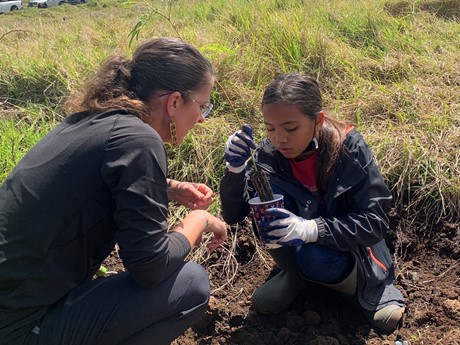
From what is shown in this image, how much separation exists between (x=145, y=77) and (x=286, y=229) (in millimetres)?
713

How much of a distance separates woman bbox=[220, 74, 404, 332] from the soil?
0.10 m

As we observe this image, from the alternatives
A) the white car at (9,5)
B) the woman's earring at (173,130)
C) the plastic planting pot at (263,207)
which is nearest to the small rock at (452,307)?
the plastic planting pot at (263,207)

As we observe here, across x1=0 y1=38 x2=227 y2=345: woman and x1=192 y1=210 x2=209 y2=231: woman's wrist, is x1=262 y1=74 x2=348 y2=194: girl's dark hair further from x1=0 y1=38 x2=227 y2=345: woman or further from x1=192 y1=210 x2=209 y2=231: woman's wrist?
x1=192 y1=210 x2=209 y2=231: woman's wrist

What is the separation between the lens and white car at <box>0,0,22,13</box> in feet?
72.0

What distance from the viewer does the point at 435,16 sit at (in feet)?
14.8

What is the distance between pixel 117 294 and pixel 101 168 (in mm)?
409

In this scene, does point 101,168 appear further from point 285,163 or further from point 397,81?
point 397,81

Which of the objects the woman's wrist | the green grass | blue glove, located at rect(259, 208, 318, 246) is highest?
the woman's wrist

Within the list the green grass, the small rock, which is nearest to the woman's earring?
the green grass

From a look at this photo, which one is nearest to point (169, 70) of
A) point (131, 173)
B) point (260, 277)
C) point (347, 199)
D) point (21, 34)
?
point (131, 173)

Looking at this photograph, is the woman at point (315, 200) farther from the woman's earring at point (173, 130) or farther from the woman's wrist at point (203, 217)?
the woman's earring at point (173, 130)

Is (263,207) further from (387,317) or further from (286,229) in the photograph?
(387,317)

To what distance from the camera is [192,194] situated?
203cm

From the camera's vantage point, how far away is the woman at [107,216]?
1.48 m
